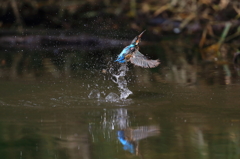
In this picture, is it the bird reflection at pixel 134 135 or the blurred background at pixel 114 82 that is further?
the blurred background at pixel 114 82

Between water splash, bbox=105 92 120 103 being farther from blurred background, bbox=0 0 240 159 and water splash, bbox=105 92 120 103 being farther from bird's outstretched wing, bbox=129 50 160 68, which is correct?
bird's outstretched wing, bbox=129 50 160 68

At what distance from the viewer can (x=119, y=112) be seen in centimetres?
411

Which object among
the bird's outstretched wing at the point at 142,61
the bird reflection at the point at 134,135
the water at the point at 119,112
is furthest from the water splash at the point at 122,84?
the bird reflection at the point at 134,135

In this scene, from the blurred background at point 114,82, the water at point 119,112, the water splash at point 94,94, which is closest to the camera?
the water at point 119,112

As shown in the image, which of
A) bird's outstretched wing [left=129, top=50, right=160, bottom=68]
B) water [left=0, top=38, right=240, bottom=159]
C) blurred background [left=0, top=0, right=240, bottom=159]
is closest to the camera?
water [left=0, top=38, right=240, bottom=159]

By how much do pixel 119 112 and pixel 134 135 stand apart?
0.65 meters

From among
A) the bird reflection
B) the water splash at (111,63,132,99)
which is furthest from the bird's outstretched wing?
the bird reflection

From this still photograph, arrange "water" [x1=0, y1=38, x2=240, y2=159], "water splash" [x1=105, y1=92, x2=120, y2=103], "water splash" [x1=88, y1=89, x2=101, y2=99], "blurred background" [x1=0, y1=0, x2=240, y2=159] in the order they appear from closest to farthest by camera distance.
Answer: "water" [x1=0, y1=38, x2=240, y2=159], "blurred background" [x1=0, y1=0, x2=240, y2=159], "water splash" [x1=105, y1=92, x2=120, y2=103], "water splash" [x1=88, y1=89, x2=101, y2=99]

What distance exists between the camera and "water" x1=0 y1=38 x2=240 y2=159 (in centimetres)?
317

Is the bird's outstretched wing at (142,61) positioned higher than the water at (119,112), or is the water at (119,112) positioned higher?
the bird's outstretched wing at (142,61)

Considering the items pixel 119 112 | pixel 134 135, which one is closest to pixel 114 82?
pixel 119 112

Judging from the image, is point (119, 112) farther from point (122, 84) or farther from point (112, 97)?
point (122, 84)

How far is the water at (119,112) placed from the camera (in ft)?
10.4

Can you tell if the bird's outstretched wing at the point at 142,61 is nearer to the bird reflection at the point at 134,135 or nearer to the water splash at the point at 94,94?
the water splash at the point at 94,94
